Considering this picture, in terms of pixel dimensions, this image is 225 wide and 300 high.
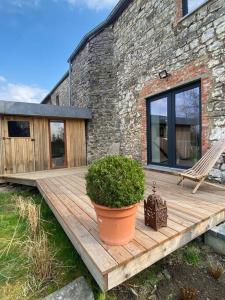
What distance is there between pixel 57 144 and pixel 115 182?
19.3ft

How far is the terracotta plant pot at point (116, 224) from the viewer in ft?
5.85

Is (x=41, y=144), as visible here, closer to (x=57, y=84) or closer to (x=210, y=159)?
(x=210, y=159)

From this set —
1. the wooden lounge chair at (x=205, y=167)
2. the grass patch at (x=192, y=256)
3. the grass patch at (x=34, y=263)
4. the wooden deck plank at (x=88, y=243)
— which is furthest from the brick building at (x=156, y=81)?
the grass patch at (x=34, y=263)

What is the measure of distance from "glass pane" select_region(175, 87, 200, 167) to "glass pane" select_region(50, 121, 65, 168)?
414 cm

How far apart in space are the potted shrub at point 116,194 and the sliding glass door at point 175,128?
322 centimetres

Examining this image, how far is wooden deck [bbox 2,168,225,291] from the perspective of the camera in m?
1.63

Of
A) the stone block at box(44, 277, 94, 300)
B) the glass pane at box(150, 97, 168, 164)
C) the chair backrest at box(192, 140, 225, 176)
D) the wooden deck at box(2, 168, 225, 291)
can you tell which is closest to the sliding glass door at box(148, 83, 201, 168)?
the glass pane at box(150, 97, 168, 164)

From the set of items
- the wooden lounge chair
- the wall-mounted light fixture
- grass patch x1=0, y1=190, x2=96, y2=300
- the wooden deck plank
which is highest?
the wall-mounted light fixture

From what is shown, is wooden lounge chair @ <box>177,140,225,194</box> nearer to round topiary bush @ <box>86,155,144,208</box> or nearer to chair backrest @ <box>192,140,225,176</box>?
chair backrest @ <box>192,140,225,176</box>

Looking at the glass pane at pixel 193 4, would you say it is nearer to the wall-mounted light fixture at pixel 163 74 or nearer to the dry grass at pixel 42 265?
the wall-mounted light fixture at pixel 163 74

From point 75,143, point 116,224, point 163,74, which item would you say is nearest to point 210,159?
point 116,224

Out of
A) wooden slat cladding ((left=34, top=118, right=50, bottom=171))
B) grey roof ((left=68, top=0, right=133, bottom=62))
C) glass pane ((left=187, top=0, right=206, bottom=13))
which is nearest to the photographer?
glass pane ((left=187, top=0, right=206, bottom=13))

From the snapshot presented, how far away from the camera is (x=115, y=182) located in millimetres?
1720

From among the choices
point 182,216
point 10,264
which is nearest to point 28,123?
point 10,264
